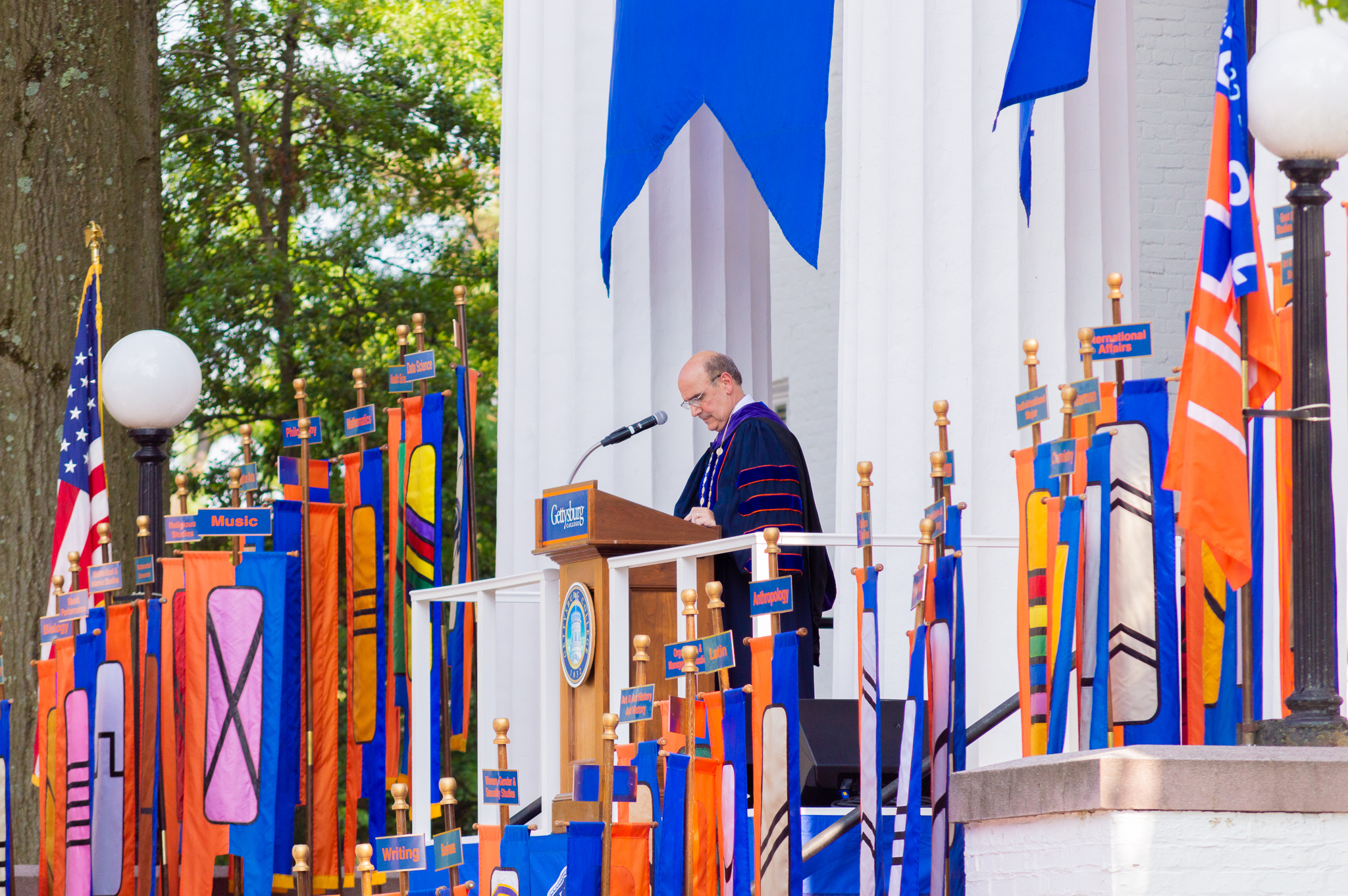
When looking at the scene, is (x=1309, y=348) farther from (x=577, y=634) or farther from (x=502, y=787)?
(x=577, y=634)

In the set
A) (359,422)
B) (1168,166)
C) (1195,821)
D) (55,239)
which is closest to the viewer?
(1195,821)

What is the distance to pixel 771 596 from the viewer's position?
412cm

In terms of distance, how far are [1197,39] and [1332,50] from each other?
19.5 ft

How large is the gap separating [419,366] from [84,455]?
178 centimetres

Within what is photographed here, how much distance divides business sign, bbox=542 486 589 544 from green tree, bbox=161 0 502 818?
25.5 feet

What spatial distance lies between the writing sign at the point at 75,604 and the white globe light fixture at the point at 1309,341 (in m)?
3.96

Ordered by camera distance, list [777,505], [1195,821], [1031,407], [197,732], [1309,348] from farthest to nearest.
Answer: [777,505] → [197,732] → [1031,407] → [1309,348] → [1195,821]

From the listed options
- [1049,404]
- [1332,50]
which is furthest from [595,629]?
[1332,50]

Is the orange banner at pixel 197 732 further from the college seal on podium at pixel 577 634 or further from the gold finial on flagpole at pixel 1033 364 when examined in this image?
the gold finial on flagpole at pixel 1033 364

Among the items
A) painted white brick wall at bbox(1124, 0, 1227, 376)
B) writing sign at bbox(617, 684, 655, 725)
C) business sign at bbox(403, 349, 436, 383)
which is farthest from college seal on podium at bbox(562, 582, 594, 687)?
painted white brick wall at bbox(1124, 0, 1227, 376)

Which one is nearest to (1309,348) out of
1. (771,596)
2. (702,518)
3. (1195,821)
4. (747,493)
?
(1195,821)

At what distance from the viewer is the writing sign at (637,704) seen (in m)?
4.14

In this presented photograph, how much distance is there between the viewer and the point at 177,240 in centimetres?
1335

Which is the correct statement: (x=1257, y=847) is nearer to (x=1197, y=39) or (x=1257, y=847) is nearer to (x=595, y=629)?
(x=595, y=629)
